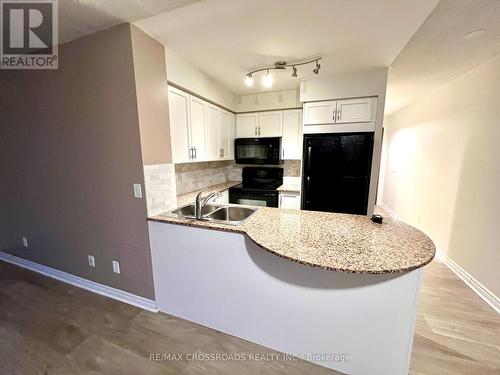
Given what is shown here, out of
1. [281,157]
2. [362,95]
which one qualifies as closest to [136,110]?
[281,157]

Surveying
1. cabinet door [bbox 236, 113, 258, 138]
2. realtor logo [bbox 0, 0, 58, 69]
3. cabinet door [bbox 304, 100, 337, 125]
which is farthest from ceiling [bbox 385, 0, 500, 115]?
realtor logo [bbox 0, 0, 58, 69]

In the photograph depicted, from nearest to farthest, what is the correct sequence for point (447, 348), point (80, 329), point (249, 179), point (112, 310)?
point (447, 348) < point (80, 329) < point (112, 310) < point (249, 179)

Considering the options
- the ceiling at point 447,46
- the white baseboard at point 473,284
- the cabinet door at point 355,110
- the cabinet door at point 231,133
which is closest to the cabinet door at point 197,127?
the cabinet door at point 231,133

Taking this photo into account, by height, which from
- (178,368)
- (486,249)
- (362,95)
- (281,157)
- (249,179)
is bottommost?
(178,368)

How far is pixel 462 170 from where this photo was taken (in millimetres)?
2439

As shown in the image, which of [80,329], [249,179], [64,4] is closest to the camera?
[64,4]

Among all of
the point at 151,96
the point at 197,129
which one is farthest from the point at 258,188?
the point at 151,96

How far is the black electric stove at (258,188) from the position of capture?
9.72 ft

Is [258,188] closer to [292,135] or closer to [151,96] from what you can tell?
[292,135]

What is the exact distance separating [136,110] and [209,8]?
90cm

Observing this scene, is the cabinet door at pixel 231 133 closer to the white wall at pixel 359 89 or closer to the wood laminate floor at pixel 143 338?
the white wall at pixel 359 89

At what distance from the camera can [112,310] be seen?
1.90 meters

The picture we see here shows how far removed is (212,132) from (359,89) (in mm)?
1938

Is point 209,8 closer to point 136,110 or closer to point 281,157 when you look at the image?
point 136,110
